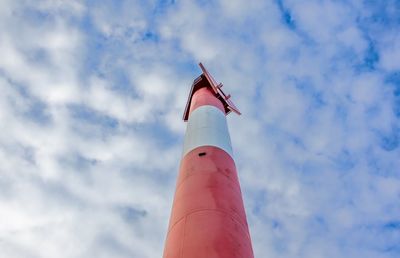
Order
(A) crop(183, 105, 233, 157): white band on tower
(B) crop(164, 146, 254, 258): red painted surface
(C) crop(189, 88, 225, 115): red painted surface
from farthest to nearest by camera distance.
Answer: (C) crop(189, 88, 225, 115): red painted surface → (A) crop(183, 105, 233, 157): white band on tower → (B) crop(164, 146, 254, 258): red painted surface

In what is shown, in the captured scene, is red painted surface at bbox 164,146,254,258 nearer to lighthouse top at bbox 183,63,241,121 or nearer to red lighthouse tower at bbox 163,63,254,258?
red lighthouse tower at bbox 163,63,254,258

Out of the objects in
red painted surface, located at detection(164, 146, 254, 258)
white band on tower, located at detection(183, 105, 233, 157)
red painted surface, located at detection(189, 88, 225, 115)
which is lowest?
red painted surface, located at detection(164, 146, 254, 258)

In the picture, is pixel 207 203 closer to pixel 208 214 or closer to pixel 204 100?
pixel 208 214

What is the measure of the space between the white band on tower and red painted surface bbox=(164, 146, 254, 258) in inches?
22.7

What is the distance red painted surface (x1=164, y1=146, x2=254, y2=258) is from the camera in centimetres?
498

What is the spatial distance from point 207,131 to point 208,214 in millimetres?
3373

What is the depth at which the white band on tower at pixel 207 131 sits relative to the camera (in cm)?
810

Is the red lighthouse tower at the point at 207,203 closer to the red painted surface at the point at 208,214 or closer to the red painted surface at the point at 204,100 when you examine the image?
the red painted surface at the point at 208,214

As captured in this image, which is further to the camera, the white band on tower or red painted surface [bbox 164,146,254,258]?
the white band on tower

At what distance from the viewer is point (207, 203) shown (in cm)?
580

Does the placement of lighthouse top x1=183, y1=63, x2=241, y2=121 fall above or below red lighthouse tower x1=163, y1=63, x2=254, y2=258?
above

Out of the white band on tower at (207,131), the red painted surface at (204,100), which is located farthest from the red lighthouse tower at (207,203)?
the red painted surface at (204,100)

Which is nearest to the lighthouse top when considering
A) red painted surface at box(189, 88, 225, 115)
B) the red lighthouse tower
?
red painted surface at box(189, 88, 225, 115)

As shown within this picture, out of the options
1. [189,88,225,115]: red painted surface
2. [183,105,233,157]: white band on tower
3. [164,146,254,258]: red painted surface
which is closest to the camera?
[164,146,254,258]: red painted surface
